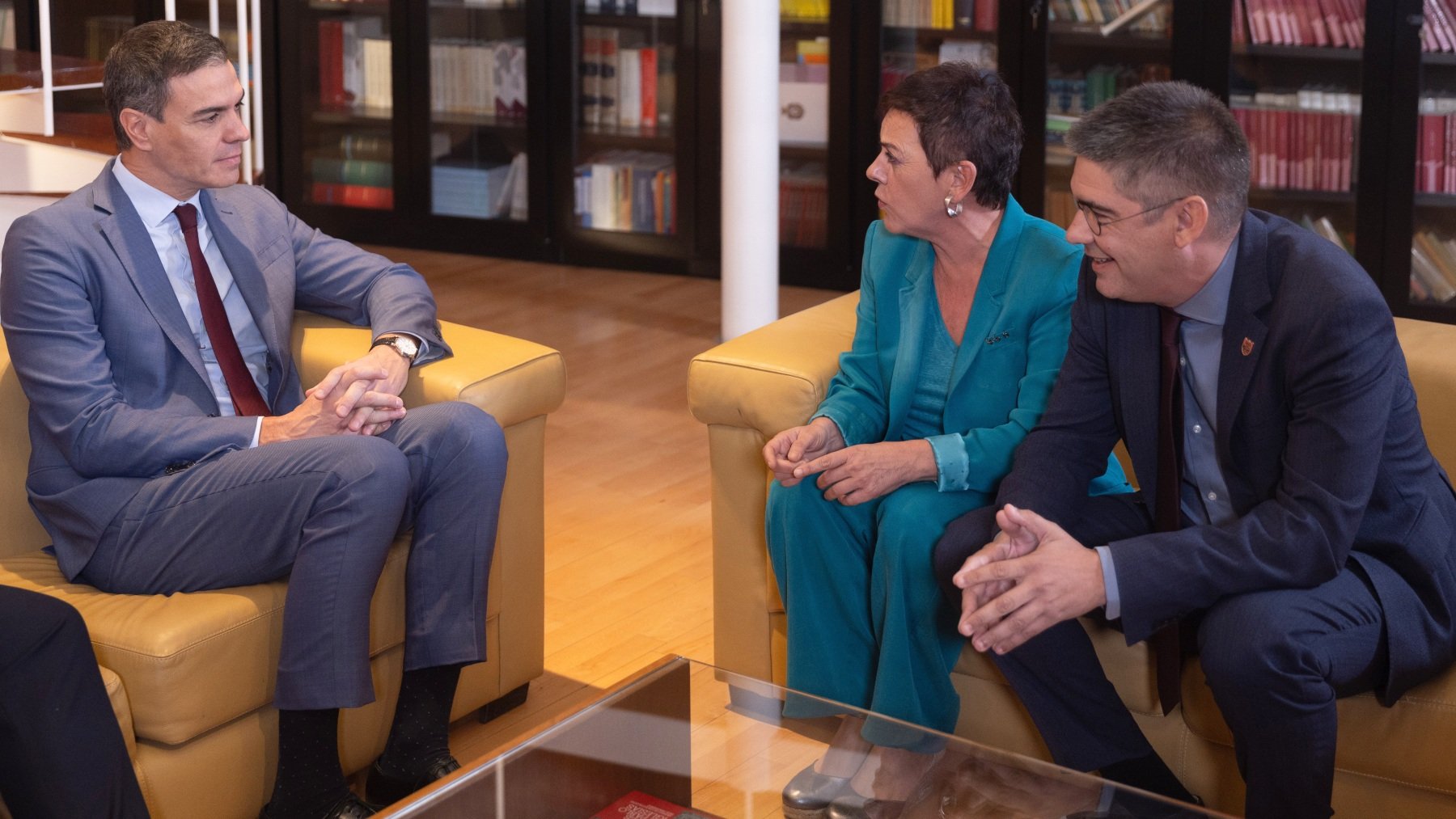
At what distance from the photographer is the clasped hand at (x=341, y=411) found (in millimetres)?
2426

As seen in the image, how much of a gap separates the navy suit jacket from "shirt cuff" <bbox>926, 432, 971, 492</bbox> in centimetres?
27

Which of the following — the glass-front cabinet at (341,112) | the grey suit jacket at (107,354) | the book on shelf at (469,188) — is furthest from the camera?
the glass-front cabinet at (341,112)

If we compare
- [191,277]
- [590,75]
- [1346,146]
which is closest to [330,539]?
[191,277]

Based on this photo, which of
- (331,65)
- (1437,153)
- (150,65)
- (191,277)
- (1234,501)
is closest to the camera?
(1234,501)

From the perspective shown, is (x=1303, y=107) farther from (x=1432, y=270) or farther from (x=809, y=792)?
(x=809, y=792)

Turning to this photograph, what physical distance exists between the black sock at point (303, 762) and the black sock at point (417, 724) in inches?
5.2

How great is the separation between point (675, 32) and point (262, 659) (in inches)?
161

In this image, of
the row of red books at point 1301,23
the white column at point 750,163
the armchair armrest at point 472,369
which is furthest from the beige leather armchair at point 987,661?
the row of red books at point 1301,23

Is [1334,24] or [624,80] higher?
[1334,24]

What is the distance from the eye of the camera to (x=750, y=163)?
15.9ft

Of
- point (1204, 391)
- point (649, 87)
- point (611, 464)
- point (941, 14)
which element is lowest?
point (611, 464)

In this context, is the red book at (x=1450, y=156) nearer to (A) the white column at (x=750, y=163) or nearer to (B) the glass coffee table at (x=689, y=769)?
(A) the white column at (x=750, y=163)

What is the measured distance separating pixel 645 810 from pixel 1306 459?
938 mm

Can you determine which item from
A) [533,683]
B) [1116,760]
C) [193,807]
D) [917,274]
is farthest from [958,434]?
[193,807]
